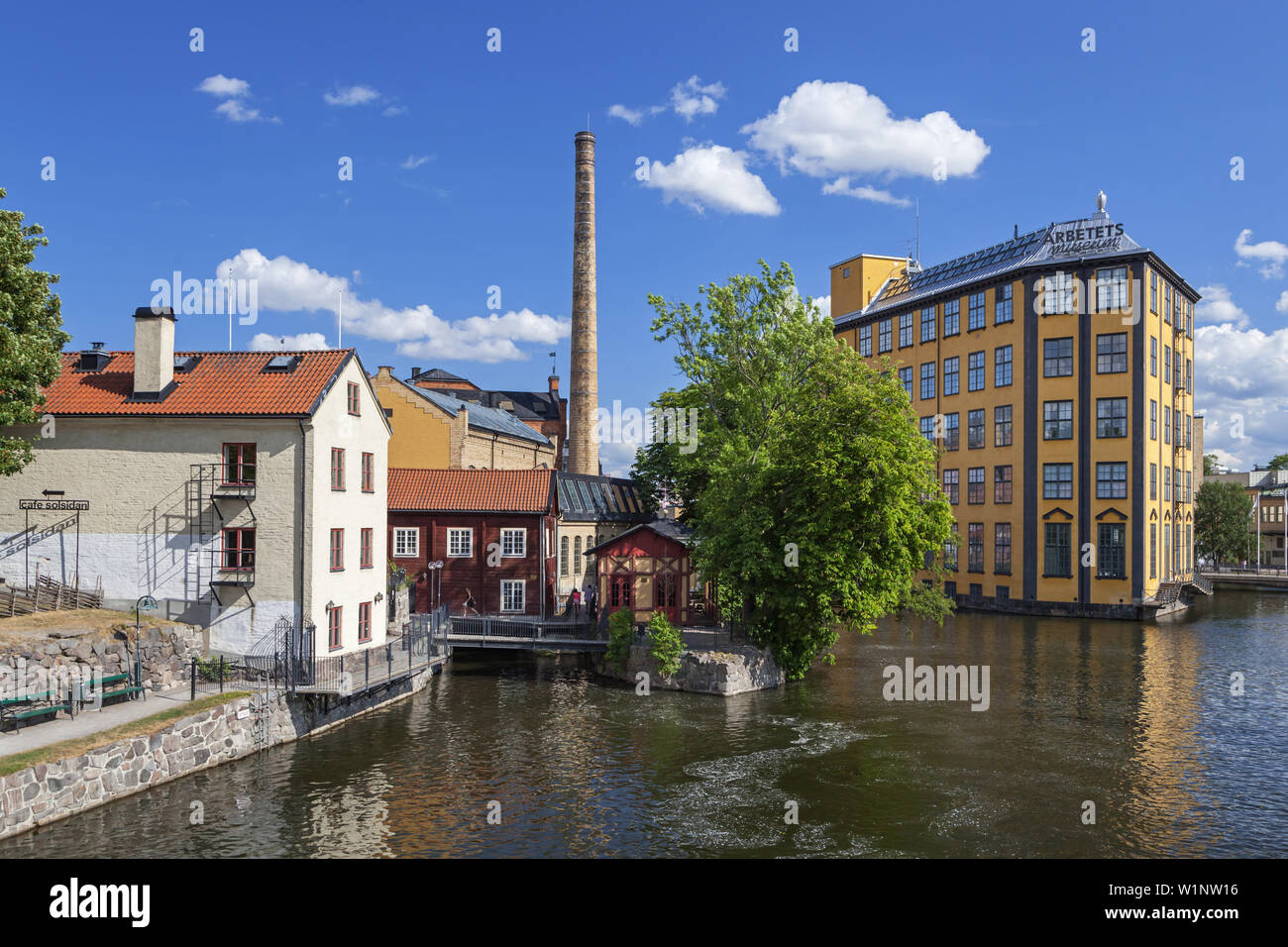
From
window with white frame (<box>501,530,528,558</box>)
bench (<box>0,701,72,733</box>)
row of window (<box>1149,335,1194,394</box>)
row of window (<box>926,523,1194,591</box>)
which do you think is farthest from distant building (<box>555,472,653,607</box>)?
row of window (<box>1149,335,1194,394</box>)

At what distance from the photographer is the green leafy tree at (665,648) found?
37.9 m

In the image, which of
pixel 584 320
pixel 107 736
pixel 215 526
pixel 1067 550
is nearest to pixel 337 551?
pixel 215 526

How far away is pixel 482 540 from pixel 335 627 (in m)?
15.4

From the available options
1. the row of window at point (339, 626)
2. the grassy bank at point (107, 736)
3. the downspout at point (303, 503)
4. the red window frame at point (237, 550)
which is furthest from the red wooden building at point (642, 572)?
the grassy bank at point (107, 736)

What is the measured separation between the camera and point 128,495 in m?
33.8

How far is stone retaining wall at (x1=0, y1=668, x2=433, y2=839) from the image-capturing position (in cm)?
2047

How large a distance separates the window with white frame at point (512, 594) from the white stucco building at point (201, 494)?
14.0m

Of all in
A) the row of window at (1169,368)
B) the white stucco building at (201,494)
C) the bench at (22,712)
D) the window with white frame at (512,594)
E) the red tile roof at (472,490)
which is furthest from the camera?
the row of window at (1169,368)

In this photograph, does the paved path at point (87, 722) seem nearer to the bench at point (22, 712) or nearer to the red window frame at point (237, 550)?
the bench at point (22, 712)

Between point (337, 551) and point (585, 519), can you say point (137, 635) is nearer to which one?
point (337, 551)

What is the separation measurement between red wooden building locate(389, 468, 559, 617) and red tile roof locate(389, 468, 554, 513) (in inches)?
2.1
